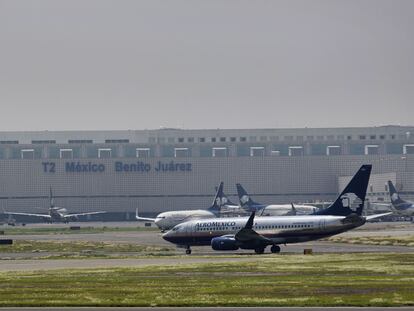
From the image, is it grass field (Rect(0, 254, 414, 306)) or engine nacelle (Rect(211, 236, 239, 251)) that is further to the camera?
engine nacelle (Rect(211, 236, 239, 251))

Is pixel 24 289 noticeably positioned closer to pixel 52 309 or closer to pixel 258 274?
pixel 52 309

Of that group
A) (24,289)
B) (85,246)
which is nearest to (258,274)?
(24,289)

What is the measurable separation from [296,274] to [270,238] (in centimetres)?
3210

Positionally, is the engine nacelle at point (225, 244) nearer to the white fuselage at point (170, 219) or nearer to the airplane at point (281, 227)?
the airplane at point (281, 227)

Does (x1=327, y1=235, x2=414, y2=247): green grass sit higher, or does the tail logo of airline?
the tail logo of airline

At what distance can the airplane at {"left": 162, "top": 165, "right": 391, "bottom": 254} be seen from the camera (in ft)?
309

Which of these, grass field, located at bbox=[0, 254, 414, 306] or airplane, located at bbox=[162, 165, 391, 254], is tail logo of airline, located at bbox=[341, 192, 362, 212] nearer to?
airplane, located at bbox=[162, 165, 391, 254]

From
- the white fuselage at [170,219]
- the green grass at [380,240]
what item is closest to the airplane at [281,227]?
the green grass at [380,240]

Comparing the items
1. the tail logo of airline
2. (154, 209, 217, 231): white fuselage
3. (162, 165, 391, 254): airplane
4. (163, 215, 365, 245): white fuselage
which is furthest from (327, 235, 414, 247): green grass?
(154, 209, 217, 231): white fuselage

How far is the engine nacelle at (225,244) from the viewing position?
9538cm

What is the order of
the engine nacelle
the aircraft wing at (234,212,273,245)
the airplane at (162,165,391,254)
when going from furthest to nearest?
1. the engine nacelle
2. the airplane at (162,165,391,254)
3. the aircraft wing at (234,212,273,245)

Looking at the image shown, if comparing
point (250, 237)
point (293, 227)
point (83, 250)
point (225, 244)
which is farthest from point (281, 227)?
point (83, 250)

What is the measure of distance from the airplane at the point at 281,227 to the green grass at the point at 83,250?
4.11 metres

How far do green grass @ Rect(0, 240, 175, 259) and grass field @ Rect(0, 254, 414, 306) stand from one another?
23919 millimetres
